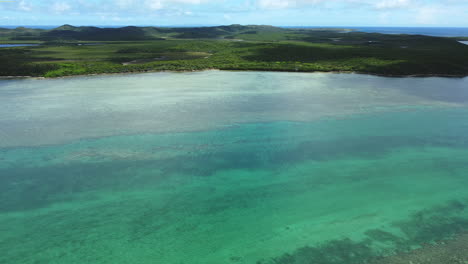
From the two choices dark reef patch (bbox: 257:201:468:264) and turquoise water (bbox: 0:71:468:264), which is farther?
turquoise water (bbox: 0:71:468:264)

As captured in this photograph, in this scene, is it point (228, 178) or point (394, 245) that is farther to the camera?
point (228, 178)

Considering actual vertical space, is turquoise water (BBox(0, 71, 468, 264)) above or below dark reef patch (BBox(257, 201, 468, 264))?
above

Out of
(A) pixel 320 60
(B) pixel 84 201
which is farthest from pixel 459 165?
(A) pixel 320 60

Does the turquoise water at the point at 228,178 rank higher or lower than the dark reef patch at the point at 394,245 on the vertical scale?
higher

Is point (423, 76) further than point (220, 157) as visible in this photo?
Yes

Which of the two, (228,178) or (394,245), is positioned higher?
(228,178)

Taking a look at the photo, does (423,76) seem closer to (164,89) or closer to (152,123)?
(164,89)

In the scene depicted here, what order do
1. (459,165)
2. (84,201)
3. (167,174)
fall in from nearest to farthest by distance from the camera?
(84,201), (167,174), (459,165)

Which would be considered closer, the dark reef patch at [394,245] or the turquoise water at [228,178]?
the dark reef patch at [394,245]
